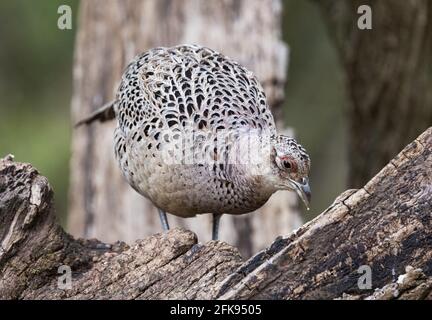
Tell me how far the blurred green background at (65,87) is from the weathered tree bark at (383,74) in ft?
12.2

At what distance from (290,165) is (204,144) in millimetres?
700

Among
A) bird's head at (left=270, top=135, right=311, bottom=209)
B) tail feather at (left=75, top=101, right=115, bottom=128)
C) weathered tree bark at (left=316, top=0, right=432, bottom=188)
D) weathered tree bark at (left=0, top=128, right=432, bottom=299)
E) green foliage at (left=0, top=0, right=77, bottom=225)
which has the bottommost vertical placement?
weathered tree bark at (left=0, top=128, right=432, bottom=299)

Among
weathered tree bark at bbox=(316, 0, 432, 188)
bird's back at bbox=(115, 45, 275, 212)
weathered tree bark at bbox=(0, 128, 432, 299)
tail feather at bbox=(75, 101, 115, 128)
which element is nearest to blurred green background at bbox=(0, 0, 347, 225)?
weathered tree bark at bbox=(316, 0, 432, 188)

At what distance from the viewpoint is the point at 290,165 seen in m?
6.17

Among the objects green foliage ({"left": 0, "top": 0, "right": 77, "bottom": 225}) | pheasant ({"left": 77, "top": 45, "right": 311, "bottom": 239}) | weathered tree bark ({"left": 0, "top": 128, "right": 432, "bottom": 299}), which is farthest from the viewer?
green foliage ({"left": 0, "top": 0, "right": 77, "bottom": 225})

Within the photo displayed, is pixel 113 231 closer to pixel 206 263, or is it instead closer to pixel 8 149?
pixel 8 149

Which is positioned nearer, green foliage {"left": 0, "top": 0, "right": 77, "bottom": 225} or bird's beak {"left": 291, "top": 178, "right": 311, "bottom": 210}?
bird's beak {"left": 291, "top": 178, "right": 311, "bottom": 210}

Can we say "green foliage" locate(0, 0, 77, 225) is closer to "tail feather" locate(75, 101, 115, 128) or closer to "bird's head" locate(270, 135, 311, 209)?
"tail feather" locate(75, 101, 115, 128)

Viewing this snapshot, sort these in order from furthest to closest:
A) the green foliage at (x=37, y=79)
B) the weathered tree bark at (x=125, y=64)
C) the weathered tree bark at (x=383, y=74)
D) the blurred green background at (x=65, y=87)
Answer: the blurred green background at (x=65, y=87), the green foliage at (x=37, y=79), the weathered tree bark at (x=125, y=64), the weathered tree bark at (x=383, y=74)

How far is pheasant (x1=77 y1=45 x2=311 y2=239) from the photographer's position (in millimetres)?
6395

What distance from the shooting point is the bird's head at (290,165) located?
243 inches

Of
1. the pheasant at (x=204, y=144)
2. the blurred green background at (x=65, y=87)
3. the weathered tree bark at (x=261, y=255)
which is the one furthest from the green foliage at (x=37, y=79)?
the weathered tree bark at (x=261, y=255)

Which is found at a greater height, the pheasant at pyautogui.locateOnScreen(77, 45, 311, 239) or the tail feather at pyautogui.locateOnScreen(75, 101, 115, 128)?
the tail feather at pyautogui.locateOnScreen(75, 101, 115, 128)

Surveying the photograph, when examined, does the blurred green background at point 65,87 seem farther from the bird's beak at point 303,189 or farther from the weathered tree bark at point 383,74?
the bird's beak at point 303,189
